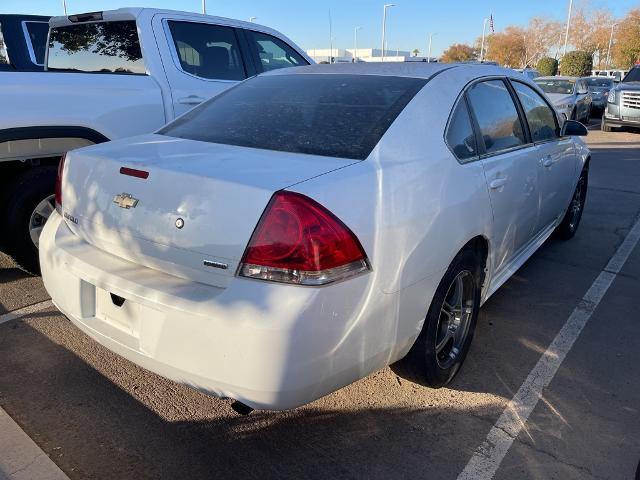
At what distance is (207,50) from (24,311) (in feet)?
9.06

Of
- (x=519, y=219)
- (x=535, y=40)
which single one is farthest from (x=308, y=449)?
(x=535, y=40)

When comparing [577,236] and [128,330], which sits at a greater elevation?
[128,330]

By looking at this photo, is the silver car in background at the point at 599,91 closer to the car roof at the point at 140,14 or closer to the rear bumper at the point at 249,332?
the car roof at the point at 140,14

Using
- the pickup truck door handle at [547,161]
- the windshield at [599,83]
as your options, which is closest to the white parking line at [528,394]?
the pickup truck door handle at [547,161]

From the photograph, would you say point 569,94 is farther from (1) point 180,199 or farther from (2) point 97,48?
(1) point 180,199

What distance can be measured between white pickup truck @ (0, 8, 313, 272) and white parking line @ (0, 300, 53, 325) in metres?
0.40

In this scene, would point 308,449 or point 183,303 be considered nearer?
point 183,303

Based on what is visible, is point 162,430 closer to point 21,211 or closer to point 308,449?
point 308,449

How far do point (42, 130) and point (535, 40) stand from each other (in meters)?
77.9

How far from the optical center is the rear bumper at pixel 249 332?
1943 millimetres

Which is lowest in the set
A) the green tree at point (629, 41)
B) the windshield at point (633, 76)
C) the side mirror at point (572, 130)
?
the side mirror at point (572, 130)

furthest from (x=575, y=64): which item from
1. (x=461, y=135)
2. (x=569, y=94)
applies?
(x=461, y=135)

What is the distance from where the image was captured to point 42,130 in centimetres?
366

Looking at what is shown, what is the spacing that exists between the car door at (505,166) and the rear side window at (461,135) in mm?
92
